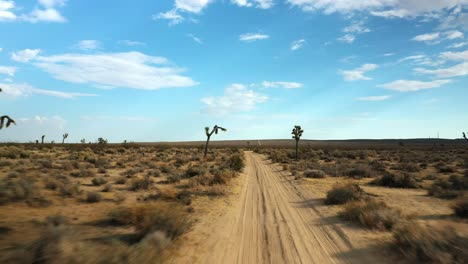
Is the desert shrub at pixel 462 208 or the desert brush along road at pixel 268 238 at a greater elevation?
the desert shrub at pixel 462 208

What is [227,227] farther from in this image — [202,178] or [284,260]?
[202,178]

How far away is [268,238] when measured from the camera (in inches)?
344

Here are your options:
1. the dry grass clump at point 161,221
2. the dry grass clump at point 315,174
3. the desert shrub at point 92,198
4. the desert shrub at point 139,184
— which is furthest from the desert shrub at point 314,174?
the dry grass clump at point 161,221

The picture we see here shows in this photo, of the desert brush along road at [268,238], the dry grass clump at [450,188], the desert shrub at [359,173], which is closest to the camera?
the desert brush along road at [268,238]

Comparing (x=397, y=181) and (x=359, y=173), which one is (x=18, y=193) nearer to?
(x=397, y=181)

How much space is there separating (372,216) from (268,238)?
3595 millimetres

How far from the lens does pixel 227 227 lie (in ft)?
32.7

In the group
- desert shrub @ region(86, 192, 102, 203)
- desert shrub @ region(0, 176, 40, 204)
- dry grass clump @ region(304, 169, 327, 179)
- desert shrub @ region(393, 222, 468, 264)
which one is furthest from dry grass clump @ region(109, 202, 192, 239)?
dry grass clump @ region(304, 169, 327, 179)

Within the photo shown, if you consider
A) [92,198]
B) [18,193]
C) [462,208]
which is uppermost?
[18,193]

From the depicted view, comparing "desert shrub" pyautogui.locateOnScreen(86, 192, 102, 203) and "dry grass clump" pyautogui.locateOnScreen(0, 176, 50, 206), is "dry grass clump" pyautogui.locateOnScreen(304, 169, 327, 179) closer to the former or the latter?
"desert shrub" pyautogui.locateOnScreen(86, 192, 102, 203)

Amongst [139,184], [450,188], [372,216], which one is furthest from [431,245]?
[450,188]

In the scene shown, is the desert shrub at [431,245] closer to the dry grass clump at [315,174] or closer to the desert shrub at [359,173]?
the dry grass clump at [315,174]

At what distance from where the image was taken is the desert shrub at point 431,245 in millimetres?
6568

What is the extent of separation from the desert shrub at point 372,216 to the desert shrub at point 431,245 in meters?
2.03
